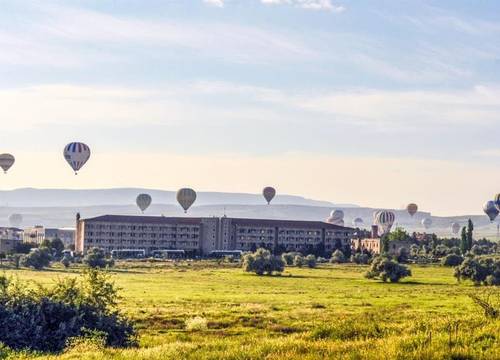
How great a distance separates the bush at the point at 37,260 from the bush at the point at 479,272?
65.7 metres

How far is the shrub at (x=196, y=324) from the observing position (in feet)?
166

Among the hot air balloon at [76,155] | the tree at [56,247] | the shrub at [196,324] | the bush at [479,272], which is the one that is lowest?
the shrub at [196,324]

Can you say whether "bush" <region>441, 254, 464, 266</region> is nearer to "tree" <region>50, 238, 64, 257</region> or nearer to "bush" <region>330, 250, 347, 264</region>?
"bush" <region>330, 250, 347, 264</region>

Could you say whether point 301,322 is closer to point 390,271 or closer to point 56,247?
A: point 390,271

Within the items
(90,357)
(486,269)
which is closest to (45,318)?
(90,357)

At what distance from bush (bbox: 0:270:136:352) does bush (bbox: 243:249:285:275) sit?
303 feet

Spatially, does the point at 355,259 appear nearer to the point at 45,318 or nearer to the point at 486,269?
the point at 486,269

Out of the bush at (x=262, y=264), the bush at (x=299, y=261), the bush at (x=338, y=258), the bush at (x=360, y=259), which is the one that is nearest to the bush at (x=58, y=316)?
the bush at (x=262, y=264)

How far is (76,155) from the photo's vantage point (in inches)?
7283

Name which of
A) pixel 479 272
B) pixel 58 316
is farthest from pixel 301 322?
pixel 479 272

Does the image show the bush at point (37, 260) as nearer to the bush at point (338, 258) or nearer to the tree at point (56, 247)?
the tree at point (56, 247)

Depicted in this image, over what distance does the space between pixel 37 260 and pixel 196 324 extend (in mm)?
94470

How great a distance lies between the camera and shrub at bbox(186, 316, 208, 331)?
50.6 meters

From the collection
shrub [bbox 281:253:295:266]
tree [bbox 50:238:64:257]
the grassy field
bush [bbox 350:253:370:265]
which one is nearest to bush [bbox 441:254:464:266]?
bush [bbox 350:253:370:265]
